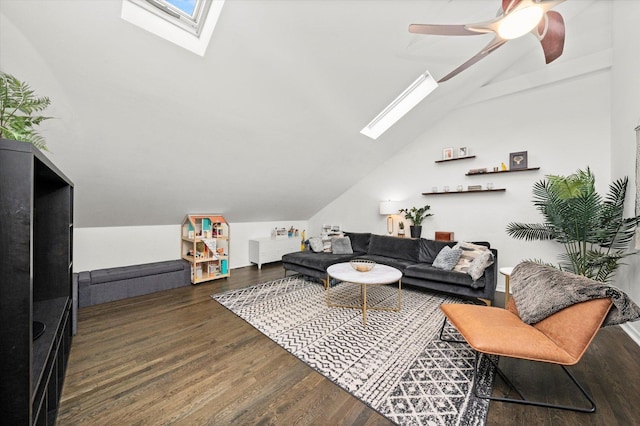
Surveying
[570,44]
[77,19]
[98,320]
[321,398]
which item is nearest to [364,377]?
[321,398]

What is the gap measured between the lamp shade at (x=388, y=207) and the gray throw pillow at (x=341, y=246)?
89cm

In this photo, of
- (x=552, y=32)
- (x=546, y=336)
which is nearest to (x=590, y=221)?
(x=546, y=336)

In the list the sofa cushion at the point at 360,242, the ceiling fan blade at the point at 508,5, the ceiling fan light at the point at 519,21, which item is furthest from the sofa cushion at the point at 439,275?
the ceiling fan blade at the point at 508,5

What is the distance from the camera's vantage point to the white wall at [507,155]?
327 centimetres

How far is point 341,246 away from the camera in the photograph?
462cm

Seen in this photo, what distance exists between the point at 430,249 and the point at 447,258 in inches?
19.9

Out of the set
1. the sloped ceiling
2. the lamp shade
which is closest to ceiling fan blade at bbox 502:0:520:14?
the sloped ceiling

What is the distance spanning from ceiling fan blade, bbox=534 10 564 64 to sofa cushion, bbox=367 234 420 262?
2.74 meters

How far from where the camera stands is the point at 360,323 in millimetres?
2703

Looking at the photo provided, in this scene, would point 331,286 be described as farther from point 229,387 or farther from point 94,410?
point 94,410

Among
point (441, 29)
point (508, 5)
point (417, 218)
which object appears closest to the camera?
A: point (508, 5)

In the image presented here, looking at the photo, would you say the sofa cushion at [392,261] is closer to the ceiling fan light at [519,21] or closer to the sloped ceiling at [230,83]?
the sloped ceiling at [230,83]

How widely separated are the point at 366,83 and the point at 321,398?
3.02 m

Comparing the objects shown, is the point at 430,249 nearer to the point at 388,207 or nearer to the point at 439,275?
the point at 439,275
